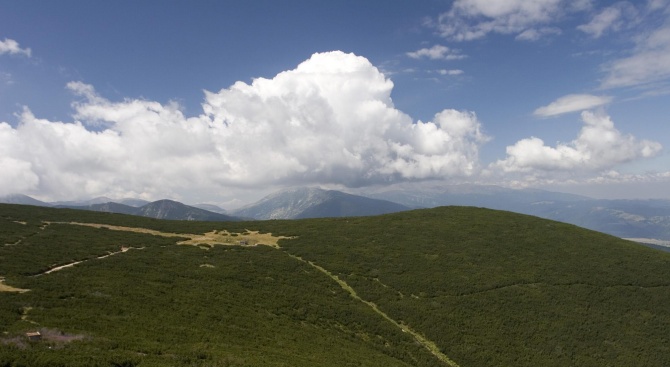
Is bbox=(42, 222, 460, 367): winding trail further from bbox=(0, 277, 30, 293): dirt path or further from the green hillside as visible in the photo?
bbox=(0, 277, 30, 293): dirt path

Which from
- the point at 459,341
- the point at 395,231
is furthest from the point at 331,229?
the point at 459,341

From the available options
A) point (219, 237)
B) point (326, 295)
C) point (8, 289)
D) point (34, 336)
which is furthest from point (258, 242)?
point (34, 336)

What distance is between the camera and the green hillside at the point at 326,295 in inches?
944

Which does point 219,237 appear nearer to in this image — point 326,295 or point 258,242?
point 258,242

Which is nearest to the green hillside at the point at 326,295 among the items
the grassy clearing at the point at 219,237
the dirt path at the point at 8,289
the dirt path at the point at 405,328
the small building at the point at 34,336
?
the dirt path at the point at 8,289

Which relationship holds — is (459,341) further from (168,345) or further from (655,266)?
(655,266)

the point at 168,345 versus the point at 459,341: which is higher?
the point at 168,345

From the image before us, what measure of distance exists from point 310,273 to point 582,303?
131ft

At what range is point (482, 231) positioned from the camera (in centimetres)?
7269

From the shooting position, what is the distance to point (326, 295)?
145ft

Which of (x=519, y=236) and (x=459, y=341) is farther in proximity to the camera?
(x=519, y=236)

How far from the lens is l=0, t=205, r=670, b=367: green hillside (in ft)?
78.6

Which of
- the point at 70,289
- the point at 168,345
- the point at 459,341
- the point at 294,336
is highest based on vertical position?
the point at 70,289

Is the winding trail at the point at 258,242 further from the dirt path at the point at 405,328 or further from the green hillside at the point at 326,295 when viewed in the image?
the green hillside at the point at 326,295
